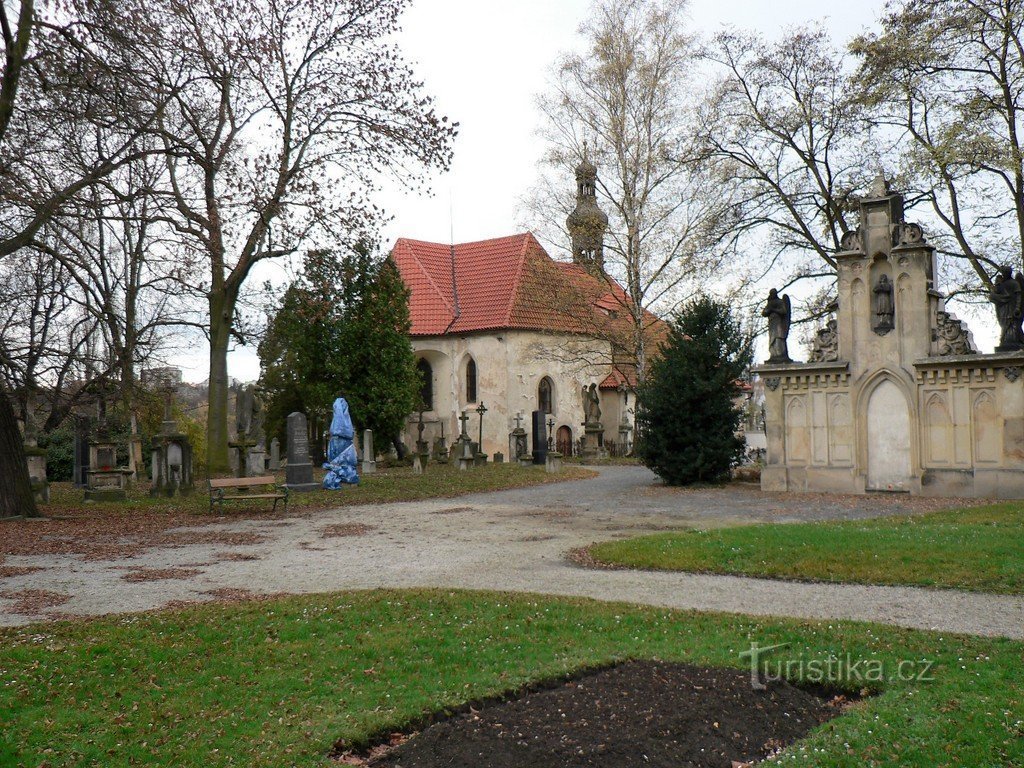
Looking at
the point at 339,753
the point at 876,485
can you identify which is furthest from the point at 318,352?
the point at 339,753

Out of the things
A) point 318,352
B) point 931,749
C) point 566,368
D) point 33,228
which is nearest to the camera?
point 931,749

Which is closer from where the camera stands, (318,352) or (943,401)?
(943,401)

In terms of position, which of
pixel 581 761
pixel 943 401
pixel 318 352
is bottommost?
pixel 581 761

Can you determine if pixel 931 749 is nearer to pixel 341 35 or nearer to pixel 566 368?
pixel 341 35

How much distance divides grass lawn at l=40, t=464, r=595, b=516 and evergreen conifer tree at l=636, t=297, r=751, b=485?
396 cm

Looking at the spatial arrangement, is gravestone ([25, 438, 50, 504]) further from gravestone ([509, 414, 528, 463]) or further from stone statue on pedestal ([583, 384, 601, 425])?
stone statue on pedestal ([583, 384, 601, 425])

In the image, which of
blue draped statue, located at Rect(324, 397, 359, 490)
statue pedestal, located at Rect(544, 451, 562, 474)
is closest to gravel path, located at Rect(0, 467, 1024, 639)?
blue draped statue, located at Rect(324, 397, 359, 490)

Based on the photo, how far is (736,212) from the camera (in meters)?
26.6

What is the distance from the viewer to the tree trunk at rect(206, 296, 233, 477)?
936 inches

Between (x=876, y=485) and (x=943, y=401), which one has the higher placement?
(x=943, y=401)

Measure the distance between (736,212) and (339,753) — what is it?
23869mm

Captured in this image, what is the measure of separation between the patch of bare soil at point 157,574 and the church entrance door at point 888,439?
14480 mm

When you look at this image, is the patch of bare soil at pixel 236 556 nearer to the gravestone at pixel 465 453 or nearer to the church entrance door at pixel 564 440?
the gravestone at pixel 465 453

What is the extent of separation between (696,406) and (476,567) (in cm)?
1262
